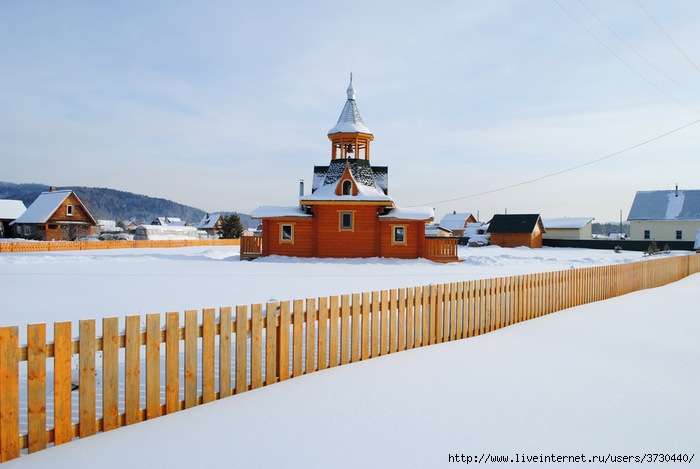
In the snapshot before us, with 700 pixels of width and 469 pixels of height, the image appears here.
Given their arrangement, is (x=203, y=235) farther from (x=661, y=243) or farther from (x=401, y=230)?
(x=661, y=243)

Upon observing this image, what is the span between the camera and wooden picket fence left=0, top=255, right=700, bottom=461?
11.6 ft

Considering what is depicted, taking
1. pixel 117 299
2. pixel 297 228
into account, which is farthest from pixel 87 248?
pixel 117 299

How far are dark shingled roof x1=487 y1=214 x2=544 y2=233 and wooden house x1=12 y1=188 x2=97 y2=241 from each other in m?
54.4

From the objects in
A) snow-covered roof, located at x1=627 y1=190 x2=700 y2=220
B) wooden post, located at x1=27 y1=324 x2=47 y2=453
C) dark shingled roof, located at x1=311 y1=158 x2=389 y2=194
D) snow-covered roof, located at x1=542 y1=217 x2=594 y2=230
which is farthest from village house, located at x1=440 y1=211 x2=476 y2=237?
wooden post, located at x1=27 y1=324 x2=47 y2=453

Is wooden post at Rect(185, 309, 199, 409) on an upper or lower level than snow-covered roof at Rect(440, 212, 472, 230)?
lower

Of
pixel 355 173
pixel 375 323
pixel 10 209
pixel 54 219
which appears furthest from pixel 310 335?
pixel 10 209

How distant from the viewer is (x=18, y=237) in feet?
187

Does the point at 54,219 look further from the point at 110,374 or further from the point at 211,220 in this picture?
the point at 110,374

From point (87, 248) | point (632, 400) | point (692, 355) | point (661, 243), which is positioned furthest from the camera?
point (661, 243)

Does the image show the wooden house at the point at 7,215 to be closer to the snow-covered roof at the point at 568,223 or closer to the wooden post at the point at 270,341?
the wooden post at the point at 270,341

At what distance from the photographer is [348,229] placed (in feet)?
90.2

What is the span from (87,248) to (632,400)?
44.5 meters

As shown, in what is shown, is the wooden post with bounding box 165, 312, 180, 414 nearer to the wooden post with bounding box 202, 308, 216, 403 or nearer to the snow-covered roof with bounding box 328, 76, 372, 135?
the wooden post with bounding box 202, 308, 216, 403

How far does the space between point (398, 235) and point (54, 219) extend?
157 ft
